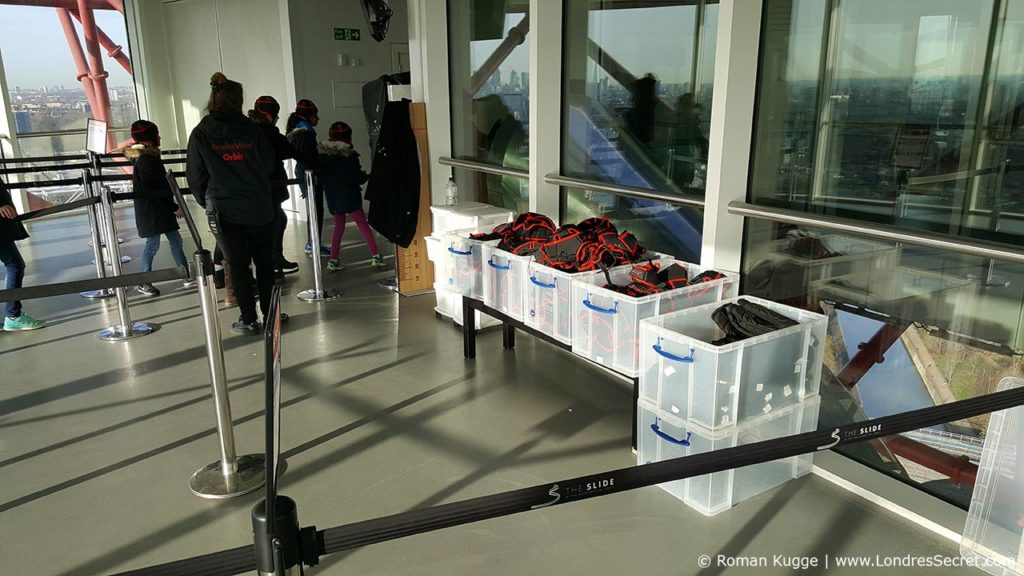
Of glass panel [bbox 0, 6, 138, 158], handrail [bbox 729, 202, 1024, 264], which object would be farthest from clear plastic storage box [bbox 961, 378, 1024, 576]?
glass panel [bbox 0, 6, 138, 158]

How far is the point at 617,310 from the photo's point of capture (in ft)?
11.1

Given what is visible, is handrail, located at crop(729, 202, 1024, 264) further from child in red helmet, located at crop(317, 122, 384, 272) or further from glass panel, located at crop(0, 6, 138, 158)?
glass panel, located at crop(0, 6, 138, 158)

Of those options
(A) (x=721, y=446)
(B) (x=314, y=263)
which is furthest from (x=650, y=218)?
(B) (x=314, y=263)

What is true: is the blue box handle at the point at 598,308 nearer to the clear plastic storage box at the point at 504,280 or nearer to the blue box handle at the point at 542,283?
the blue box handle at the point at 542,283

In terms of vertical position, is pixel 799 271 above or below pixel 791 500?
above

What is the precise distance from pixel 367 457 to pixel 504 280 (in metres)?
1.33

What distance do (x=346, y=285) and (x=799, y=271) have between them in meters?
4.19

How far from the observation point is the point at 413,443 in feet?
11.8

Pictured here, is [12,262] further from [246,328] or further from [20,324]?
[246,328]

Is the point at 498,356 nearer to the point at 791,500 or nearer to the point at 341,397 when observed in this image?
the point at 341,397

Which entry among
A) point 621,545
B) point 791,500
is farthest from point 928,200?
point 621,545

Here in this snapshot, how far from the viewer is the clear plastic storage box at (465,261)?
14.8 feet

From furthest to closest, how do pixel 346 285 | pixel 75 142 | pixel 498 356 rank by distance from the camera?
pixel 75 142 → pixel 346 285 → pixel 498 356

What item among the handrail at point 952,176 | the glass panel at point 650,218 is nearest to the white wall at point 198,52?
the glass panel at point 650,218
